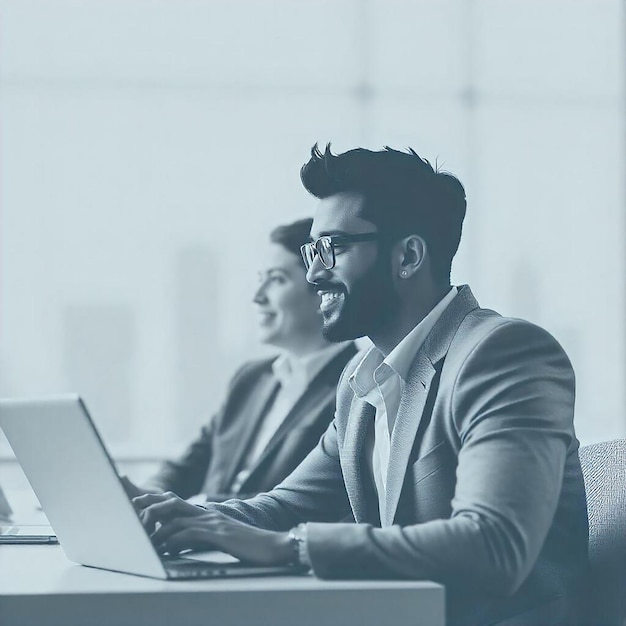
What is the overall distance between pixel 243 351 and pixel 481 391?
3468 millimetres

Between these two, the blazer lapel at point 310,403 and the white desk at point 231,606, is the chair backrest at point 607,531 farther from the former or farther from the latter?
the blazer lapel at point 310,403

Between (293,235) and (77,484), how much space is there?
8.00 ft

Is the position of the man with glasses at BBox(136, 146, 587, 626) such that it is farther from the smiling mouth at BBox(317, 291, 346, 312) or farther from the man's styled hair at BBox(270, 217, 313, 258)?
the man's styled hair at BBox(270, 217, 313, 258)

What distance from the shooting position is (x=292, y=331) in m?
3.86

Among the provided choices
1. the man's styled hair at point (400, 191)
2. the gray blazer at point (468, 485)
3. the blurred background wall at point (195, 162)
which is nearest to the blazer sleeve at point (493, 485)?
the gray blazer at point (468, 485)

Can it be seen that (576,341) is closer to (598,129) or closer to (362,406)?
(598,129)

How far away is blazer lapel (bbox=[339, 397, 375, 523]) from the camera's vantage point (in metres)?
1.98

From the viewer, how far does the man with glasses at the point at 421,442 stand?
145cm

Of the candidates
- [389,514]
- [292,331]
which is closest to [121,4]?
[292,331]

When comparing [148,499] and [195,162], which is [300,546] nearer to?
[148,499]

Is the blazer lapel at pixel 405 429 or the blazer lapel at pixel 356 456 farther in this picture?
the blazer lapel at pixel 356 456

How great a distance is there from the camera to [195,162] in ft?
16.5

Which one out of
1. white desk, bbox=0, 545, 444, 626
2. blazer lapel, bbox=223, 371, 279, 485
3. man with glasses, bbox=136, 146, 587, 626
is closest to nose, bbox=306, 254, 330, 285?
man with glasses, bbox=136, 146, 587, 626

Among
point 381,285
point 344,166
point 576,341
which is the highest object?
point 344,166
